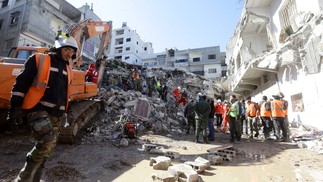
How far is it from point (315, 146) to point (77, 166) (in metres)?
6.15

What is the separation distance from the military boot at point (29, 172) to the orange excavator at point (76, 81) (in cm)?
77

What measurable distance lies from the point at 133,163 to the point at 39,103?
2505 millimetres

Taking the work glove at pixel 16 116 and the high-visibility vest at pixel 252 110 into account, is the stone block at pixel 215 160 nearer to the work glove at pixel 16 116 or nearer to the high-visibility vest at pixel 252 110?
the work glove at pixel 16 116

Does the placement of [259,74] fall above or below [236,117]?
above

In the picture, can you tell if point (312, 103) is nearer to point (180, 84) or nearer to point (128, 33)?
point (180, 84)

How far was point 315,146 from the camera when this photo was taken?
19.0ft

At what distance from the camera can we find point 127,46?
49.2 metres

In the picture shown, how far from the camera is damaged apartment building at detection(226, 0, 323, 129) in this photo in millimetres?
7755

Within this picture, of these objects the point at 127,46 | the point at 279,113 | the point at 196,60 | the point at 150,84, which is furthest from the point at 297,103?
the point at 127,46

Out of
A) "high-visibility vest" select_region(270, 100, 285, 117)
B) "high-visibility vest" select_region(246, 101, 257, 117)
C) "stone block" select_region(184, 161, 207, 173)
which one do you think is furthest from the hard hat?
"high-visibility vest" select_region(246, 101, 257, 117)

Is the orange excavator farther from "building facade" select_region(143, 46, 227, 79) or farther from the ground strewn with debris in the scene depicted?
"building facade" select_region(143, 46, 227, 79)

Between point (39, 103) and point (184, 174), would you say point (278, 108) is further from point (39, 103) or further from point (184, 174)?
point (39, 103)

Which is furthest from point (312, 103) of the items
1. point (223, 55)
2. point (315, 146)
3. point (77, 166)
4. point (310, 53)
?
point (223, 55)

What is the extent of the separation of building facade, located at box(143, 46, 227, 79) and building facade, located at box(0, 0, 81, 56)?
22.8 metres
